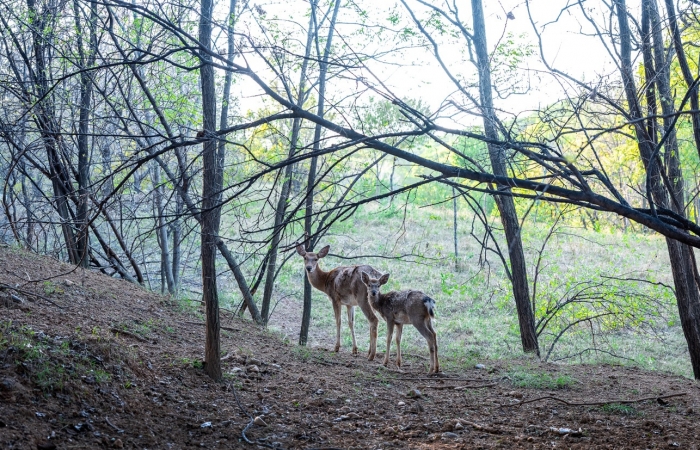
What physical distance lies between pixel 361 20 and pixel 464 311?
1097 cm

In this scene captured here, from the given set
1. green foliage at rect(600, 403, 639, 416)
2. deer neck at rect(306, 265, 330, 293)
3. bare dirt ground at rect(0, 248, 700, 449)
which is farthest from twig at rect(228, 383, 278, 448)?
deer neck at rect(306, 265, 330, 293)

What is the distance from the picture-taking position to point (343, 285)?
11773 mm

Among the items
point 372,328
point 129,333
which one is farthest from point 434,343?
point 129,333

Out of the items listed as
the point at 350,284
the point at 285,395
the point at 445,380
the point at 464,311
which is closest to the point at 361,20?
the point at 350,284

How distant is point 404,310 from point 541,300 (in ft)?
25.6

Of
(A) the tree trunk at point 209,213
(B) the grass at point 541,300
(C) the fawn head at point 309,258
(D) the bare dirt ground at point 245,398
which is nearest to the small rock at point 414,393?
(D) the bare dirt ground at point 245,398

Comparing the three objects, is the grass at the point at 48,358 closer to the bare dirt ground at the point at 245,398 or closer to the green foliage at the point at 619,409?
the bare dirt ground at the point at 245,398

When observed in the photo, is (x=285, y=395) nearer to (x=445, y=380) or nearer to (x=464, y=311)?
(x=445, y=380)

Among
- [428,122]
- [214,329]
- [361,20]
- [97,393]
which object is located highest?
[361,20]

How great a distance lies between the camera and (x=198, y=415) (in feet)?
17.5

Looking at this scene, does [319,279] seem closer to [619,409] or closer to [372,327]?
[372,327]

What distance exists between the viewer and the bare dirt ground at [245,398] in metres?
4.67

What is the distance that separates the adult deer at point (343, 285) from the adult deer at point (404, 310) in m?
0.63

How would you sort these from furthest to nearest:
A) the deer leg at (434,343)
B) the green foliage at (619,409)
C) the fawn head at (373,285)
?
the fawn head at (373,285)
the deer leg at (434,343)
the green foliage at (619,409)
